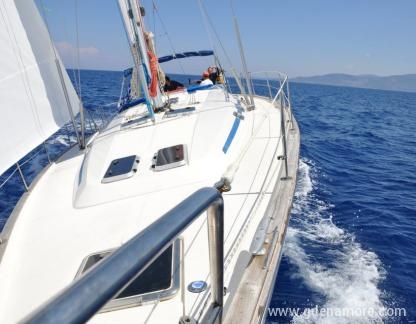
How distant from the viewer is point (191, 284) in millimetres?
2465

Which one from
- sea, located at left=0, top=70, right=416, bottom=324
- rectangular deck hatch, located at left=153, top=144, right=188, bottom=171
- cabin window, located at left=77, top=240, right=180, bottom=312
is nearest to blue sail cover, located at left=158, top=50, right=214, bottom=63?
sea, located at left=0, top=70, right=416, bottom=324

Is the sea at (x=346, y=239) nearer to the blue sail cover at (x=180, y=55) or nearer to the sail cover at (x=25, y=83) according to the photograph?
the sail cover at (x=25, y=83)

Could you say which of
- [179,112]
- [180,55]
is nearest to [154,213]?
[179,112]

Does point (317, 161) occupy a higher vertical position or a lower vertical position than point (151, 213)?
lower

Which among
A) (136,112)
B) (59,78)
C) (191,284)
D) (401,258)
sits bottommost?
(401,258)

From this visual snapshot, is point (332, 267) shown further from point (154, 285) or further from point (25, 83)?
point (25, 83)

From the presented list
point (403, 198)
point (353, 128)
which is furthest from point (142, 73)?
point (353, 128)

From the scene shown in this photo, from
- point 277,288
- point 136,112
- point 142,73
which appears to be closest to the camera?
point 277,288

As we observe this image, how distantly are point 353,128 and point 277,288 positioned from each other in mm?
15825

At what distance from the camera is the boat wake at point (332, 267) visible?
4.23m

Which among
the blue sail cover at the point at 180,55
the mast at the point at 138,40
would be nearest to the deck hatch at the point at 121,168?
the mast at the point at 138,40

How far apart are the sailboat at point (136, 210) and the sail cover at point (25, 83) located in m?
0.01

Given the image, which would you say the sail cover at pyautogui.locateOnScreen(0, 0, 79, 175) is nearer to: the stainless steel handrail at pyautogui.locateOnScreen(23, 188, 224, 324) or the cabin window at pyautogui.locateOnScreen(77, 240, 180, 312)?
the cabin window at pyautogui.locateOnScreen(77, 240, 180, 312)

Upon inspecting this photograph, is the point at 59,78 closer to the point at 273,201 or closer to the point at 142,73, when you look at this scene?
the point at 142,73
